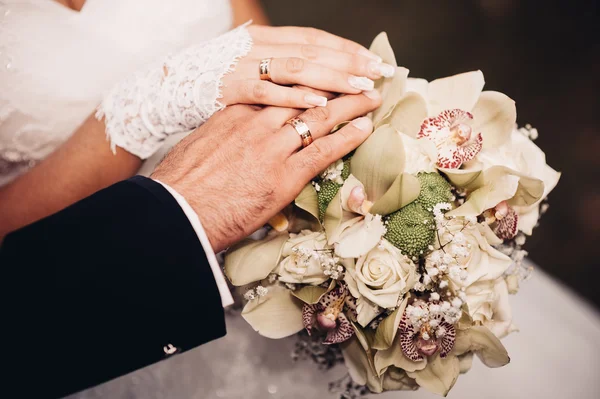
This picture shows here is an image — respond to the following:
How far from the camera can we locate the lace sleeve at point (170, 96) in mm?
895

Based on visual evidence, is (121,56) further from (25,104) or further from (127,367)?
(127,367)

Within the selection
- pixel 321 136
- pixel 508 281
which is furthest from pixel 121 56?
pixel 508 281

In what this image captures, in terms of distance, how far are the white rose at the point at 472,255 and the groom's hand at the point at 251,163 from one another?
0.70 feet

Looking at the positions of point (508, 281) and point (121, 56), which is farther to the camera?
point (121, 56)

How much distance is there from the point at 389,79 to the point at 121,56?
0.67 m

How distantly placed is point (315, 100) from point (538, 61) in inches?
78.4

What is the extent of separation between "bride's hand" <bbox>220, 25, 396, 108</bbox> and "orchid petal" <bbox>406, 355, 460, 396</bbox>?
1.63 feet

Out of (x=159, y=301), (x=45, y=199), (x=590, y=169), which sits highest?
(x=159, y=301)

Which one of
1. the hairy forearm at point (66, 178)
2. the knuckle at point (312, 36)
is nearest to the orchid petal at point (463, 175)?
the knuckle at point (312, 36)

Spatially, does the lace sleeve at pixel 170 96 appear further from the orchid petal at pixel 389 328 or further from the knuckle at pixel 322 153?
the orchid petal at pixel 389 328

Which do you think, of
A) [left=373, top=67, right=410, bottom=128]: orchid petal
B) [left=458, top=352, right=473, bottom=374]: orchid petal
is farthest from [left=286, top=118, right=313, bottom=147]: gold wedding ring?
[left=458, top=352, right=473, bottom=374]: orchid petal

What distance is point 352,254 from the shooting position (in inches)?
26.7

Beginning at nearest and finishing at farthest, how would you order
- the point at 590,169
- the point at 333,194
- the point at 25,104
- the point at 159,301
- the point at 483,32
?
the point at 159,301
the point at 333,194
the point at 25,104
the point at 590,169
the point at 483,32

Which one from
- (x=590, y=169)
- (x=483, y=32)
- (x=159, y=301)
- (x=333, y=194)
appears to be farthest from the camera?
(x=483, y=32)
